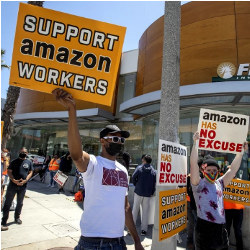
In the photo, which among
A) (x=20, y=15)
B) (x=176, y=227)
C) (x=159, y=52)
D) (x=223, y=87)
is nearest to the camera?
(x=20, y=15)

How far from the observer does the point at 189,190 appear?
491 centimetres

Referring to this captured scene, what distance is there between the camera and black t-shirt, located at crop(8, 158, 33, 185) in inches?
234

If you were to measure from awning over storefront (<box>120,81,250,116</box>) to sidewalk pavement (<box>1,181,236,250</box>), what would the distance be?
5.61 m

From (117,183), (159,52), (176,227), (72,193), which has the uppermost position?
(159,52)

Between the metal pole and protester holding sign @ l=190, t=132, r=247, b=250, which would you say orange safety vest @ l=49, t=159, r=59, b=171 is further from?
protester holding sign @ l=190, t=132, r=247, b=250

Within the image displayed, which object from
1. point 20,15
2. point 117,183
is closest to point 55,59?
point 20,15

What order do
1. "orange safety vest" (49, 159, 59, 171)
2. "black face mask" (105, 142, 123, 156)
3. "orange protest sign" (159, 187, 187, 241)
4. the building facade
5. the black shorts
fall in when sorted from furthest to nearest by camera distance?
→ "orange safety vest" (49, 159, 59, 171) → the building facade → "orange protest sign" (159, 187, 187, 241) → the black shorts → "black face mask" (105, 142, 123, 156)

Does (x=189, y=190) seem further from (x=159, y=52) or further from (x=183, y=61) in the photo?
(x=159, y=52)

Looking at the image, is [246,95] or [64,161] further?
[64,161]

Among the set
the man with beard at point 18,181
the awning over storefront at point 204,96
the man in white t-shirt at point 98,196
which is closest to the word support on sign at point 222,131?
the man in white t-shirt at point 98,196

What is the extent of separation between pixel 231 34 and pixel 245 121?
26.6 ft

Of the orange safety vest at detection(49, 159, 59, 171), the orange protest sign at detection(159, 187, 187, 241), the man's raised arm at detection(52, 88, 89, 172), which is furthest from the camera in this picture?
the orange safety vest at detection(49, 159, 59, 171)

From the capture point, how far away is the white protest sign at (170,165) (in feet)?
10.6

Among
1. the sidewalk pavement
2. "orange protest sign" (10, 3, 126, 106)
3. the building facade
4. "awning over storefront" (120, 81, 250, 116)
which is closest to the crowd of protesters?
"orange protest sign" (10, 3, 126, 106)
